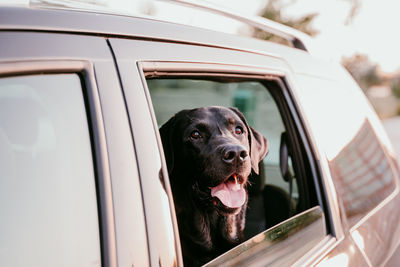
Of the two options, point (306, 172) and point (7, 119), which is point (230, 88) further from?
point (7, 119)

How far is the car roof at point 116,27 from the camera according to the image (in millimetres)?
976

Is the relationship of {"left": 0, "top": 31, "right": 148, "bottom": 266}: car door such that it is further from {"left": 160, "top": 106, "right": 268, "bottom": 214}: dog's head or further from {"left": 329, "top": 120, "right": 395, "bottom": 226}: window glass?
{"left": 329, "top": 120, "right": 395, "bottom": 226}: window glass

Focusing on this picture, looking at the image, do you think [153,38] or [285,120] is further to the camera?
[285,120]

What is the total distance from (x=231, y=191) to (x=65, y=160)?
45.8 inches

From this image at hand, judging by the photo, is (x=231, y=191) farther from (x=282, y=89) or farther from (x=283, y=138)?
(x=283, y=138)

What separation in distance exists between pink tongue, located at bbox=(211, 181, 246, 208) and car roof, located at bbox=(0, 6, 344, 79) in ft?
2.22

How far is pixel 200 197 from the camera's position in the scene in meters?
2.18

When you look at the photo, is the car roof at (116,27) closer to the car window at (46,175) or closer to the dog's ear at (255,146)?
the car window at (46,175)

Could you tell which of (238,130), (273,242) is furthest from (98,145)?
(238,130)

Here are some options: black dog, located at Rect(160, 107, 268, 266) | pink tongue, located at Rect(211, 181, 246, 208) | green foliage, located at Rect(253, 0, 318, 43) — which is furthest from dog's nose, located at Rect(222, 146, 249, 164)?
green foliage, located at Rect(253, 0, 318, 43)

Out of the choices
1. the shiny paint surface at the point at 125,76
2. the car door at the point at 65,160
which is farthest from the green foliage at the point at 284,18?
the car door at the point at 65,160

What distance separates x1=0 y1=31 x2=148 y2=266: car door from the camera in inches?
37.4

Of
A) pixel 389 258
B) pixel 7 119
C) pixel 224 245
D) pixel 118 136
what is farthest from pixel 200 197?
pixel 7 119

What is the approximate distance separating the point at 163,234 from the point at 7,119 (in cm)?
49
